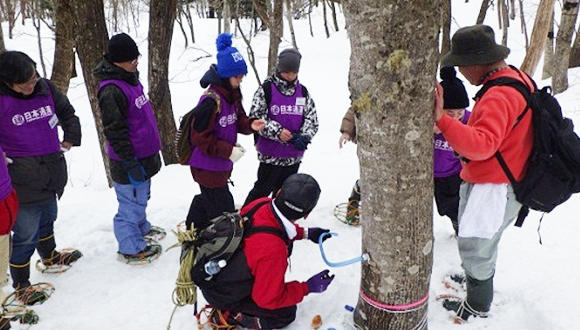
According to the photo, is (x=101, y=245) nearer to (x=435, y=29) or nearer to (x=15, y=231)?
(x=15, y=231)

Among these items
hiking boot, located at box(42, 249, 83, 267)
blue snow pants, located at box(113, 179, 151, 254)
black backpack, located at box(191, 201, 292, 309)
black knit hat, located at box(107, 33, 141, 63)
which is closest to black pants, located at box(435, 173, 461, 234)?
black backpack, located at box(191, 201, 292, 309)

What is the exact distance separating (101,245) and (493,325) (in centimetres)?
327

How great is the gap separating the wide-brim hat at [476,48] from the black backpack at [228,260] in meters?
1.44

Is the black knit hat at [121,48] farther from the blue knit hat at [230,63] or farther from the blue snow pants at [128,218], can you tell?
the blue snow pants at [128,218]

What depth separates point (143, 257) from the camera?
3.72m

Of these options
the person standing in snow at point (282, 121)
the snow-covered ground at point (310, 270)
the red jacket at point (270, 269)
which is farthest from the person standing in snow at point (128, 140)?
the red jacket at point (270, 269)

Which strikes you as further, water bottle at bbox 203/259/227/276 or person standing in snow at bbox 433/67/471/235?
person standing in snow at bbox 433/67/471/235

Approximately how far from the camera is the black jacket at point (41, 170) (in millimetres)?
3146

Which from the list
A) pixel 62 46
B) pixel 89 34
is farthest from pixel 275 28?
pixel 89 34

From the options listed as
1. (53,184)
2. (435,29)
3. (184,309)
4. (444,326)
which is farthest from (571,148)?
(53,184)

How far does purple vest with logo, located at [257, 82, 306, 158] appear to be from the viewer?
3895 millimetres

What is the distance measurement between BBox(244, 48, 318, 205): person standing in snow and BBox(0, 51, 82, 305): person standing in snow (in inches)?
Answer: 64.7

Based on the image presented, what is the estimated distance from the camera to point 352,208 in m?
→ 4.25

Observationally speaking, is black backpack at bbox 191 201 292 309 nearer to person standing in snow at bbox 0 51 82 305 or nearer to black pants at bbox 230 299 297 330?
black pants at bbox 230 299 297 330
